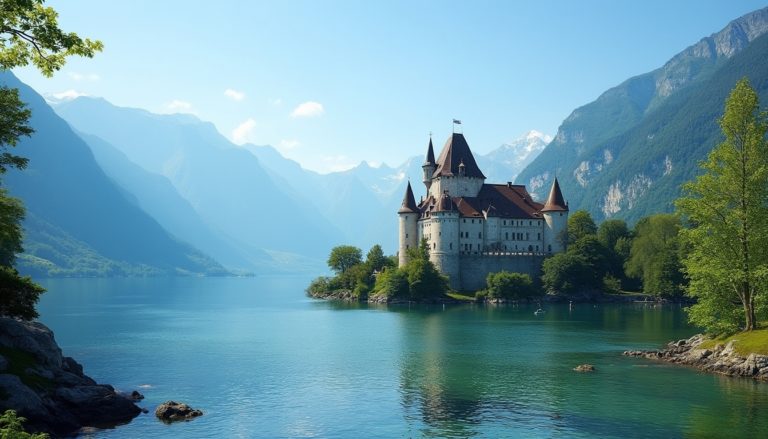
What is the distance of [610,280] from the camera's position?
132750mm

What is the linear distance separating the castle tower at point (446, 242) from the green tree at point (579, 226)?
82.3ft

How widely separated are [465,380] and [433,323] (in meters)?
41.6

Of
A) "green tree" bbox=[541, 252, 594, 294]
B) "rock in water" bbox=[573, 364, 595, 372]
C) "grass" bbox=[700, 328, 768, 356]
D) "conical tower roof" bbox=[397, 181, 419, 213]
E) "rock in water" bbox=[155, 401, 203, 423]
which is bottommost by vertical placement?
"rock in water" bbox=[155, 401, 203, 423]

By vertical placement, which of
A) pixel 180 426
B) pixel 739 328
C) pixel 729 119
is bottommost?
pixel 180 426

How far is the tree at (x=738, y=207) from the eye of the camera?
171 ft

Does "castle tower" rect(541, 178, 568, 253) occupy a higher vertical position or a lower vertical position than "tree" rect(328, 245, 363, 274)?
higher

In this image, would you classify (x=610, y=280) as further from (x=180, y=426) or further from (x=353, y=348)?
(x=180, y=426)

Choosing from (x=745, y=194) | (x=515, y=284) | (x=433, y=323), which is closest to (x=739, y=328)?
(x=745, y=194)

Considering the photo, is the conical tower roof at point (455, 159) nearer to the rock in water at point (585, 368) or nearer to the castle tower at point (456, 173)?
the castle tower at point (456, 173)

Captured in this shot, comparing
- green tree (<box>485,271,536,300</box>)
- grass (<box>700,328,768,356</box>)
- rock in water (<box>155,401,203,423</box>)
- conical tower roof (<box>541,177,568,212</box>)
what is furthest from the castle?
rock in water (<box>155,401,203,423</box>)

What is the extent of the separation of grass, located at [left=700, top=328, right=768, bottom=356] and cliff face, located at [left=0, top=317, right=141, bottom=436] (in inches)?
1688

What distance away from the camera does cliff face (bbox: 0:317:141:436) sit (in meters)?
34.8

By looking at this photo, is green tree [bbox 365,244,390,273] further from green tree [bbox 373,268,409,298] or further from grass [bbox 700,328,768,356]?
grass [bbox 700,328,768,356]

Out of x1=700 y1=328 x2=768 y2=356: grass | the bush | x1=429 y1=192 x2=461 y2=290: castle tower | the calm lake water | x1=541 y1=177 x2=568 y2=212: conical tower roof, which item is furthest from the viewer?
x1=541 y1=177 x2=568 y2=212: conical tower roof
